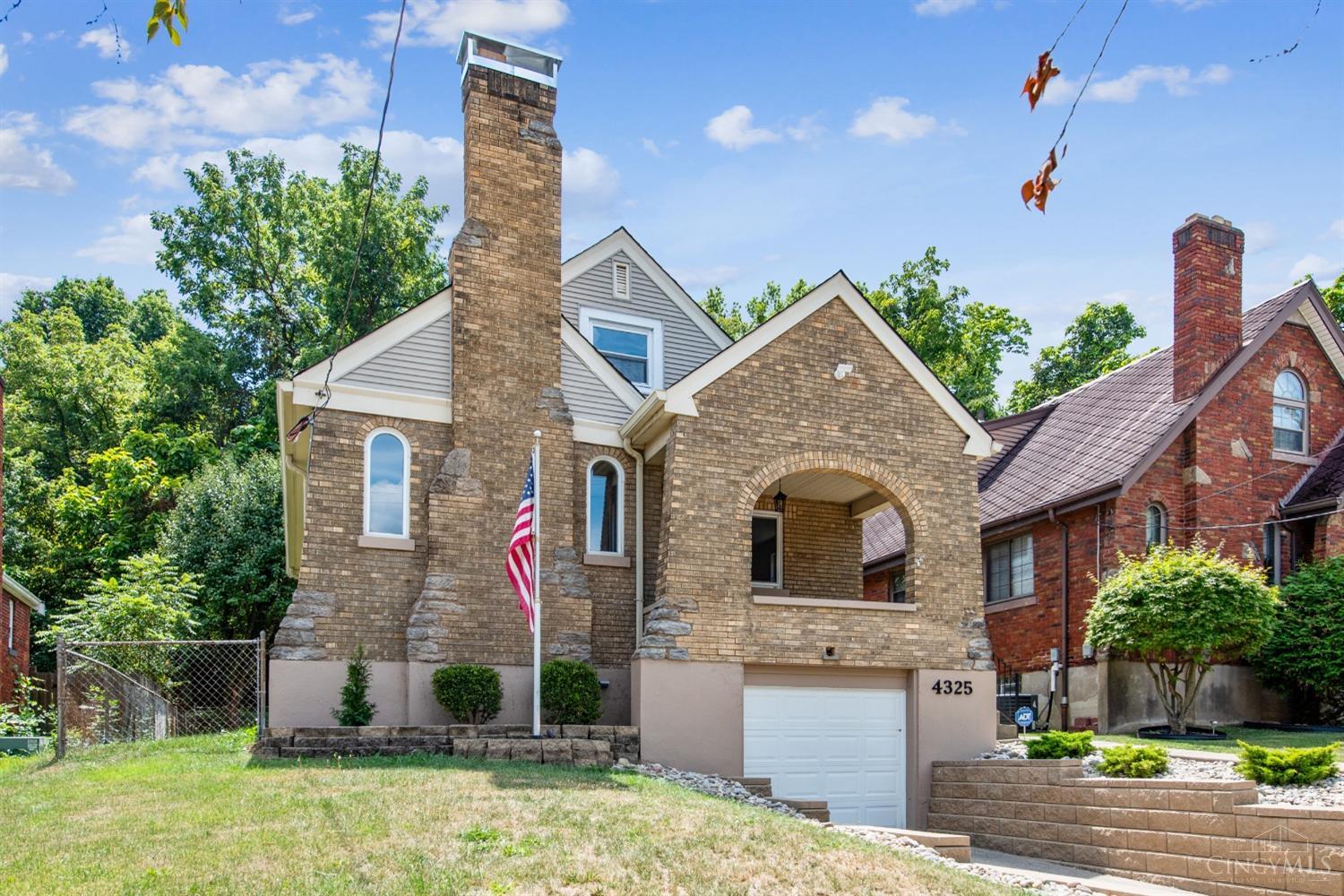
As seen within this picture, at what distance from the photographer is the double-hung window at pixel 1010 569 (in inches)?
826

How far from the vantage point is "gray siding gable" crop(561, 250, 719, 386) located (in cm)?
1928

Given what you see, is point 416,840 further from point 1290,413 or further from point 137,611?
point 1290,413

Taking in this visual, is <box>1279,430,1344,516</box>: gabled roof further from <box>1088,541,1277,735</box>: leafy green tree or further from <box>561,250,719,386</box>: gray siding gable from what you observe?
<box>561,250,719,386</box>: gray siding gable

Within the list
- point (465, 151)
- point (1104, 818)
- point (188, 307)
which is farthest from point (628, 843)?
point (188, 307)

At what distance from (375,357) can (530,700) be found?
4.79 m

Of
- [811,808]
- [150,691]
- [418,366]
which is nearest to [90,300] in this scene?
[150,691]

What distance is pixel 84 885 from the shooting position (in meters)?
6.94

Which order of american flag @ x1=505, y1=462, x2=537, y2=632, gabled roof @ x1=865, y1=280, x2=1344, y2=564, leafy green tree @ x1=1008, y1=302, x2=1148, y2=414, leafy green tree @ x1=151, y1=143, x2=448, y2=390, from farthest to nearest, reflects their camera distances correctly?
leafy green tree @ x1=1008, y1=302, x2=1148, y2=414
leafy green tree @ x1=151, y1=143, x2=448, y2=390
gabled roof @ x1=865, y1=280, x2=1344, y2=564
american flag @ x1=505, y1=462, x2=537, y2=632

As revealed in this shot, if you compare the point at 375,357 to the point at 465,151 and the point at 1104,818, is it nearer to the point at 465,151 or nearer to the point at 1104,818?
the point at 465,151

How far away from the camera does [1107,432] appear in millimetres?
21141

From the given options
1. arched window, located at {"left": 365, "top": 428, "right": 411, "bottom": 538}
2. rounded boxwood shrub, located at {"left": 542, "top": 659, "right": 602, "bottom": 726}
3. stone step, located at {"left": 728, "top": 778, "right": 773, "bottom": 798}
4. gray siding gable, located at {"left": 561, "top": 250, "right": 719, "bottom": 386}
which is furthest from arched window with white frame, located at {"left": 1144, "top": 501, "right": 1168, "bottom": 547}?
arched window, located at {"left": 365, "top": 428, "right": 411, "bottom": 538}

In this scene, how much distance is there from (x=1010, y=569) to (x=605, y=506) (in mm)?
8894

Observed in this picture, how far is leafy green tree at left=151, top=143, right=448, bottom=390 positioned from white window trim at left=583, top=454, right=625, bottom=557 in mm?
19661

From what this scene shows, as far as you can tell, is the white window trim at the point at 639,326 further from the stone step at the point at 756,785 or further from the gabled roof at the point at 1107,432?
Result: the stone step at the point at 756,785
